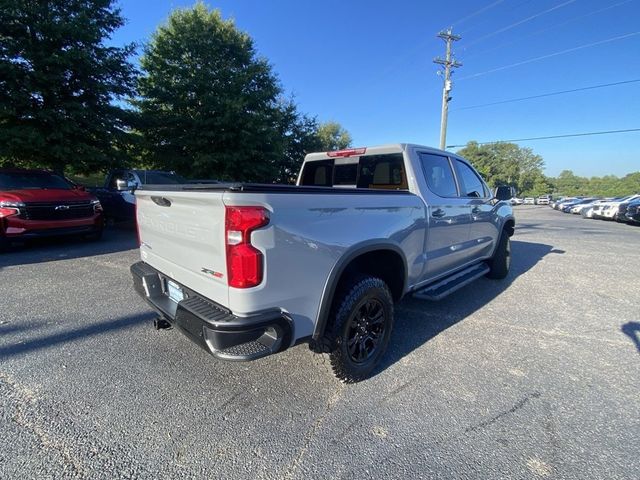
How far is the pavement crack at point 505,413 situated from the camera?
2121 millimetres

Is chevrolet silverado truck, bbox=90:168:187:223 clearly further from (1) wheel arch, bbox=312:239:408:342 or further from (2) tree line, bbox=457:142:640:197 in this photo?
(2) tree line, bbox=457:142:640:197

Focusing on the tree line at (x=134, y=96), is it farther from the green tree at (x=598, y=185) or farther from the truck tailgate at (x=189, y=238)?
the green tree at (x=598, y=185)

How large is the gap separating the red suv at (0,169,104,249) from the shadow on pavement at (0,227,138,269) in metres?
0.32

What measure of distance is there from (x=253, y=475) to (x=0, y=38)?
13420 millimetres

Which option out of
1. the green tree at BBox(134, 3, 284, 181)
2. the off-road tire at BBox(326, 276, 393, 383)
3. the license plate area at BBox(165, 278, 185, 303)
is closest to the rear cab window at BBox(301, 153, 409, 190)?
the off-road tire at BBox(326, 276, 393, 383)

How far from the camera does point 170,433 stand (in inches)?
79.0

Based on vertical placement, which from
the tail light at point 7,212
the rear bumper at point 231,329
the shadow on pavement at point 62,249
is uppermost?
the tail light at point 7,212

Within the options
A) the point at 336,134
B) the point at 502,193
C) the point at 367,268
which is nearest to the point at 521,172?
the point at 336,134

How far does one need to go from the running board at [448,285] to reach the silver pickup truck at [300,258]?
2 cm

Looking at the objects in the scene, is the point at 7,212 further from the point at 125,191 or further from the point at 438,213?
the point at 438,213

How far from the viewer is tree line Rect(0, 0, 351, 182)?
9.33 metres

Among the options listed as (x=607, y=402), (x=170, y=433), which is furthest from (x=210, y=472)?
(x=607, y=402)

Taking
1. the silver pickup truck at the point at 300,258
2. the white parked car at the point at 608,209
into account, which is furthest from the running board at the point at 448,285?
the white parked car at the point at 608,209

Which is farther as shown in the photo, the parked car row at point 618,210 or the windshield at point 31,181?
the parked car row at point 618,210
